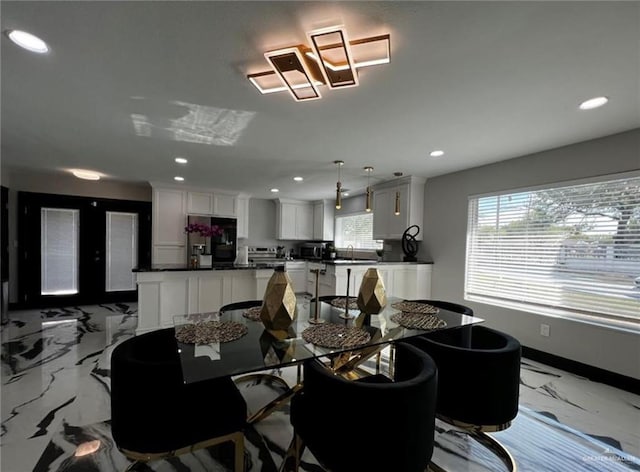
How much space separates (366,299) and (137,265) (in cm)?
541

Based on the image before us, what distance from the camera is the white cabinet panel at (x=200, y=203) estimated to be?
5.40m

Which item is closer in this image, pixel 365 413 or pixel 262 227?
pixel 365 413

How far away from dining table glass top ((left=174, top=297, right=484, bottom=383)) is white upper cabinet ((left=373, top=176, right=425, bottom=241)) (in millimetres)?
2498

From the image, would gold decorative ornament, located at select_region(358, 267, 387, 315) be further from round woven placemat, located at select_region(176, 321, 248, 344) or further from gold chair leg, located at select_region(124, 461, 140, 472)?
gold chair leg, located at select_region(124, 461, 140, 472)

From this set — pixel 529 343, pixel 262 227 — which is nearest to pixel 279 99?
pixel 529 343

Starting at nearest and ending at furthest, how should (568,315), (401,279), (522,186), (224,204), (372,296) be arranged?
(372,296) → (568,315) → (522,186) → (401,279) → (224,204)

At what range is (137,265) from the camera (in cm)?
570

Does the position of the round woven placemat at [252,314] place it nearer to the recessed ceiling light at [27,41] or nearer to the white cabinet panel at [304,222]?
the recessed ceiling light at [27,41]

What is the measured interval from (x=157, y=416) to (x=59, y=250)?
5624 mm

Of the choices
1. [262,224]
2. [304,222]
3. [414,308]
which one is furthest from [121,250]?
[414,308]

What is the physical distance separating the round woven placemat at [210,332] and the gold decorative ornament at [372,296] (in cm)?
86

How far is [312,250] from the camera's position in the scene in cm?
682

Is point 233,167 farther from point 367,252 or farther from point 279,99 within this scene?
point 367,252

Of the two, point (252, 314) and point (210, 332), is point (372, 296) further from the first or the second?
point (210, 332)
